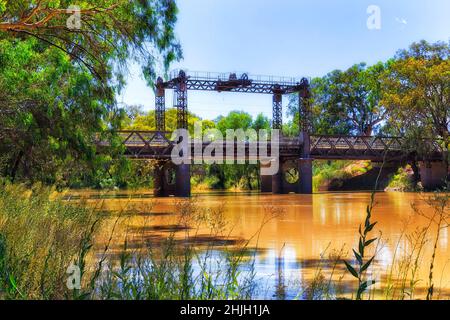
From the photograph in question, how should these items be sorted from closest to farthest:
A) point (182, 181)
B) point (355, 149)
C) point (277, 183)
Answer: point (182, 181) → point (355, 149) → point (277, 183)

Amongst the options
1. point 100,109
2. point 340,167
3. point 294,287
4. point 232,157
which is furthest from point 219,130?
point 294,287

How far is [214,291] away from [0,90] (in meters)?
9.83

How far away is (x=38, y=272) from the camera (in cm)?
481

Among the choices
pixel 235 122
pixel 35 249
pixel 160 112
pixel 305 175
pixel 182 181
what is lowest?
pixel 182 181

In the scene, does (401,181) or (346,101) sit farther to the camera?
(346,101)

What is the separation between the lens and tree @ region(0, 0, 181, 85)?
32.6 ft

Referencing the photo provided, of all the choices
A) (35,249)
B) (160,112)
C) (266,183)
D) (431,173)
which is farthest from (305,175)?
(35,249)

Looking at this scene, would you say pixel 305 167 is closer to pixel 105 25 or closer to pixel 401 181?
pixel 401 181

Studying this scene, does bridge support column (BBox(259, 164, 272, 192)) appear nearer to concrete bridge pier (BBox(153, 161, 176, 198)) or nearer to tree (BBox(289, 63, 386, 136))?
concrete bridge pier (BBox(153, 161, 176, 198))

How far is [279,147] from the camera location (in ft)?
163

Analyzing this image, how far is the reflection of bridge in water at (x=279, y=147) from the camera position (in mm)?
44562

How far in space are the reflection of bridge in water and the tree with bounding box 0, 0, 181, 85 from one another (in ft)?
103

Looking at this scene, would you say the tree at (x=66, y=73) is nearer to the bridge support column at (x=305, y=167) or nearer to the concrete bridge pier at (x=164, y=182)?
the concrete bridge pier at (x=164, y=182)

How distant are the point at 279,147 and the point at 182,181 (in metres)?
10.5
